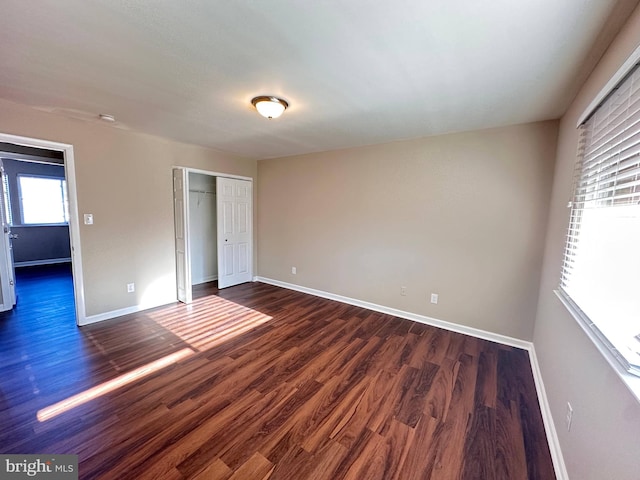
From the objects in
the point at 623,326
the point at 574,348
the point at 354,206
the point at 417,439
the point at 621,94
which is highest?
the point at 621,94

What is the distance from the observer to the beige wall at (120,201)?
9.78 ft

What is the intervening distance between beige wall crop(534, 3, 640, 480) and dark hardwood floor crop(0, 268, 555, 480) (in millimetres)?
329

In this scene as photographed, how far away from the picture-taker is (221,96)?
2314 mm

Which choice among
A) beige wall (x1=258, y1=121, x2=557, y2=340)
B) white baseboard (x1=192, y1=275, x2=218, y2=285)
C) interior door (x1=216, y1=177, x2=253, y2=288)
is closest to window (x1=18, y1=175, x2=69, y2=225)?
white baseboard (x1=192, y1=275, x2=218, y2=285)

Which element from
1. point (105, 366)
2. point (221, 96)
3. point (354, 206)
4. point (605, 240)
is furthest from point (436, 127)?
point (105, 366)

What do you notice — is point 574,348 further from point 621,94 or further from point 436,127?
point 436,127

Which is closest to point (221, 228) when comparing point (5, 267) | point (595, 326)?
point (5, 267)

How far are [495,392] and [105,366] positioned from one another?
3.44m

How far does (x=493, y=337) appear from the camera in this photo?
3074 mm

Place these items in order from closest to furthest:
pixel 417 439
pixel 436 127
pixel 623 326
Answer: pixel 623 326 < pixel 417 439 < pixel 436 127

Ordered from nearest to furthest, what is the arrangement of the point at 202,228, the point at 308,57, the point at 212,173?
the point at 308,57, the point at 212,173, the point at 202,228

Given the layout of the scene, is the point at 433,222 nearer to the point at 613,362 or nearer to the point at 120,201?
the point at 613,362

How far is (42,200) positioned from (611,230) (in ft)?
30.9

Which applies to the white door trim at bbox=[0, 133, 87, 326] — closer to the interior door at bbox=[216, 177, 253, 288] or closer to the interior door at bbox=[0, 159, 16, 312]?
the interior door at bbox=[0, 159, 16, 312]
